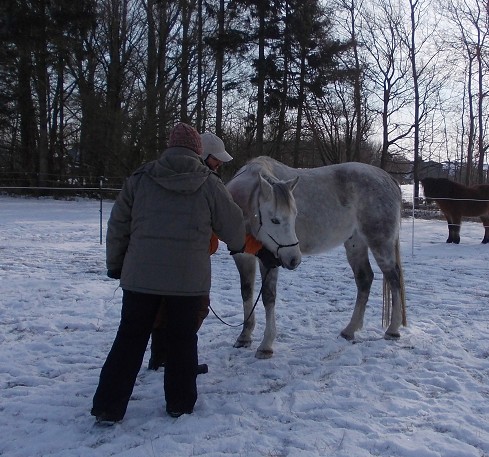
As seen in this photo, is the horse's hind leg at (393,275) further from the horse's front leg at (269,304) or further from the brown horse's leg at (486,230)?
the brown horse's leg at (486,230)

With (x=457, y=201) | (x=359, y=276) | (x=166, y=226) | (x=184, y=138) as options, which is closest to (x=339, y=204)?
(x=359, y=276)

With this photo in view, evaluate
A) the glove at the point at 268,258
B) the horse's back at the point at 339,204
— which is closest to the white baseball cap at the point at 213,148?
the horse's back at the point at 339,204

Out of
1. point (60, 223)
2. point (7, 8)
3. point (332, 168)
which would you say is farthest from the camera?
point (7, 8)

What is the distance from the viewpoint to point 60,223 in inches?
558

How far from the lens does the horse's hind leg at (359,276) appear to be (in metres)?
4.76

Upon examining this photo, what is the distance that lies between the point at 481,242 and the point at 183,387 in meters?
11.2

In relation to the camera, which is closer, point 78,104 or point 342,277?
point 342,277

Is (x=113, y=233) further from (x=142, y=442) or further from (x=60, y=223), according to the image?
(x=60, y=223)

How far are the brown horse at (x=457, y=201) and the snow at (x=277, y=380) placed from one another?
5.68m

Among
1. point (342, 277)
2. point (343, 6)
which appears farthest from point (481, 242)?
point (343, 6)

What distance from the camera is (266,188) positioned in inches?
146

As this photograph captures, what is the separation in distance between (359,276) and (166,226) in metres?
2.73

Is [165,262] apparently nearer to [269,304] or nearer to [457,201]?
[269,304]

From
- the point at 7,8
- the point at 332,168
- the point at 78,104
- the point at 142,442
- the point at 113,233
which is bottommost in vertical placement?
the point at 142,442
